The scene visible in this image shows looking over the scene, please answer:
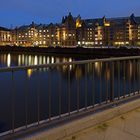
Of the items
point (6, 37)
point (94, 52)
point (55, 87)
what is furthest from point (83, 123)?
point (6, 37)

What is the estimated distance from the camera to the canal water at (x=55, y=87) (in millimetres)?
4551

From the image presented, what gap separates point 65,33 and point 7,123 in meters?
145

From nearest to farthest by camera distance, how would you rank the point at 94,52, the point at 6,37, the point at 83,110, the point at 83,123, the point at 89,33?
the point at 83,123 → the point at 83,110 → the point at 94,52 → the point at 89,33 → the point at 6,37

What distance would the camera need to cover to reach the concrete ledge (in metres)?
4.03

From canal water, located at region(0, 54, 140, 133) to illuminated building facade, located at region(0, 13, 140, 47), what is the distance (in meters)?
123

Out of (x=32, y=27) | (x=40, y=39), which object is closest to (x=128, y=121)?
(x=40, y=39)

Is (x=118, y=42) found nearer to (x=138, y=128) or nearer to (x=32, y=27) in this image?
(x=32, y=27)

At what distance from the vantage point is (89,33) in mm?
154250

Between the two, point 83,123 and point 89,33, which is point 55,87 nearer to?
point 83,123

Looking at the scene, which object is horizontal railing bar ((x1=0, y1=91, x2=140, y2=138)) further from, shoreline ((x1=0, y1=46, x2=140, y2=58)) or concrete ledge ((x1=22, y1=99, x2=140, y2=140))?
shoreline ((x1=0, y1=46, x2=140, y2=58))

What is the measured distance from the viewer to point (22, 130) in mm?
4039

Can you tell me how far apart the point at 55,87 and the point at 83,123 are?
11.0 m

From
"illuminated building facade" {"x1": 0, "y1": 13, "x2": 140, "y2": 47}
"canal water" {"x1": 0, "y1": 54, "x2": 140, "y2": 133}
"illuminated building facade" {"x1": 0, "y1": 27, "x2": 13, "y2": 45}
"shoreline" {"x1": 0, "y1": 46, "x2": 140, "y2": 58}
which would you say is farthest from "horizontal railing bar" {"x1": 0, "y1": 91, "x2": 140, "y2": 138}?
"illuminated building facade" {"x1": 0, "y1": 27, "x2": 13, "y2": 45}

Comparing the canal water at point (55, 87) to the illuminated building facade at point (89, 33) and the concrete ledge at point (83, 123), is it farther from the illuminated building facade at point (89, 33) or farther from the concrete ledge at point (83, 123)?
the illuminated building facade at point (89, 33)
